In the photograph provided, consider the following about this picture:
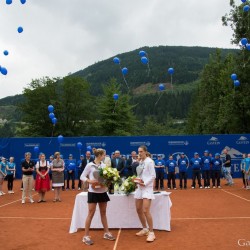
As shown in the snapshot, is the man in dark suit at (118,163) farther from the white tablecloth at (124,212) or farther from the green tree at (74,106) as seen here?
the green tree at (74,106)

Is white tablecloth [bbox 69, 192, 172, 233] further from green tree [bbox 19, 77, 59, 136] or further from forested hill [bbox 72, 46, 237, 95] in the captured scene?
forested hill [bbox 72, 46, 237, 95]

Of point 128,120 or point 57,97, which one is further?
point 57,97

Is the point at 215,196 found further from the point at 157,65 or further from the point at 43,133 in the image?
the point at 157,65

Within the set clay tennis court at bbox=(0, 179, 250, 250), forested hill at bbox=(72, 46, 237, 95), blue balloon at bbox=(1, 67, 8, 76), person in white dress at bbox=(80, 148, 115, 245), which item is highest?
forested hill at bbox=(72, 46, 237, 95)

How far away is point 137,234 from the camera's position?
281 inches

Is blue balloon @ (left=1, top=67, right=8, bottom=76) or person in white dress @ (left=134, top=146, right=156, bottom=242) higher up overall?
blue balloon @ (left=1, top=67, right=8, bottom=76)

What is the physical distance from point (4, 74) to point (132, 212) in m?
5.66

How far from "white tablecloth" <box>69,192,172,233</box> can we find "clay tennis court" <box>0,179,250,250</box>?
0.18 m

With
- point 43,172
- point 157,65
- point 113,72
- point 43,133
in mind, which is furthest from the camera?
point 157,65

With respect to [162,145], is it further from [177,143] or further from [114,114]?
[114,114]

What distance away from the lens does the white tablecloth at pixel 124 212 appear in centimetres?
760

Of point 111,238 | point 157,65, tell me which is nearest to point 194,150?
point 111,238

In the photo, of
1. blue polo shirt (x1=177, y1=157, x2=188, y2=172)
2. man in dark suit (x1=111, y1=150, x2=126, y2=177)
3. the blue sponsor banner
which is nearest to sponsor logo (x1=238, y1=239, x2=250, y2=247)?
man in dark suit (x1=111, y1=150, x2=126, y2=177)

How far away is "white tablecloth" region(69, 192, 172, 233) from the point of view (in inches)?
299
